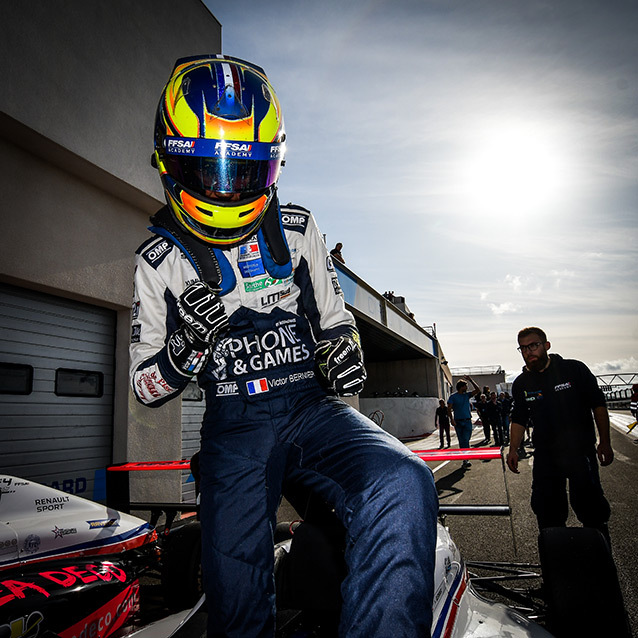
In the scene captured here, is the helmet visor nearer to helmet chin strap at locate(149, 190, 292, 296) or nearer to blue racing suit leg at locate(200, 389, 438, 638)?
helmet chin strap at locate(149, 190, 292, 296)

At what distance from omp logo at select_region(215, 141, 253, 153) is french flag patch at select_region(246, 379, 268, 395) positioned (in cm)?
77

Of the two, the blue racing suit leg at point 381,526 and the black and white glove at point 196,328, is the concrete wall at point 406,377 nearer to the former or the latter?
the black and white glove at point 196,328

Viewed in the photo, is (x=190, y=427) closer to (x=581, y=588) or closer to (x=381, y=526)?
(x=581, y=588)

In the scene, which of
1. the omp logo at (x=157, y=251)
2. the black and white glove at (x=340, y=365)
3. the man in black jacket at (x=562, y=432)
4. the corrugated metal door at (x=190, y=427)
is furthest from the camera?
the corrugated metal door at (x=190, y=427)

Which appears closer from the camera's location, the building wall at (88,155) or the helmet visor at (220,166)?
the helmet visor at (220,166)

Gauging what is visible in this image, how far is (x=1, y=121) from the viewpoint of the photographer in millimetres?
4762

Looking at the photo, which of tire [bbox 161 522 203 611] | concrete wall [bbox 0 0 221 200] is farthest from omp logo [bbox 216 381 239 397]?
concrete wall [bbox 0 0 221 200]

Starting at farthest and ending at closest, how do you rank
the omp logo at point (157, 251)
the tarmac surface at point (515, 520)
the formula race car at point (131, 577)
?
the tarmac surface at point (515, 520), the omp logo at point (157, 251), the formula race car at point (131, 577)

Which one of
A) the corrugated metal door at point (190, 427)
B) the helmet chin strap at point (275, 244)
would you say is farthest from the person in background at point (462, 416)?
the helmet chin strap at point (275, 244)

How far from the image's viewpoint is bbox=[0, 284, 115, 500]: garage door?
5.24 metres

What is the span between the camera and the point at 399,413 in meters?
23.3

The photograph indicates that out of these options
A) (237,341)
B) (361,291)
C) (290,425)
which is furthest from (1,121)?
(361,291)

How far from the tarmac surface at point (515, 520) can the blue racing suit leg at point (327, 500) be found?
998 millimetres

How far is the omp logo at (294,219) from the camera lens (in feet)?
5.82
